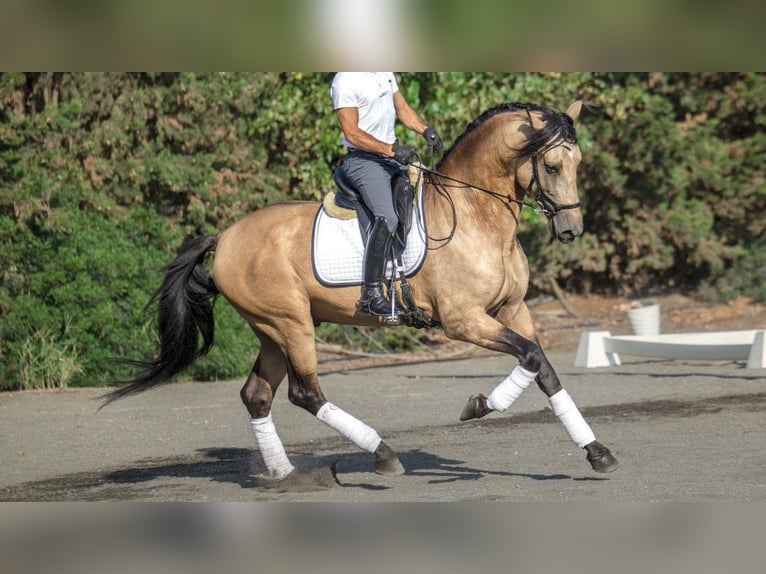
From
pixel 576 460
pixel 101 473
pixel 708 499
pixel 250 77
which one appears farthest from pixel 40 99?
pixel 708 499

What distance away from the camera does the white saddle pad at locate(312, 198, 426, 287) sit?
7898 mm

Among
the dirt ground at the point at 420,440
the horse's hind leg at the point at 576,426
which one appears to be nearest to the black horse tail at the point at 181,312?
the dirt ground at the point at 420,440

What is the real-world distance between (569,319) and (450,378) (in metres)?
5.37

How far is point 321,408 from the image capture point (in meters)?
8.05

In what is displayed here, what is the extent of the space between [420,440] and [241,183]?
22.4 feet

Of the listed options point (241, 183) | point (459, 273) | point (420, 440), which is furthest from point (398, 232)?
point (241, 183)

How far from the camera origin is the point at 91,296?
1382 cm

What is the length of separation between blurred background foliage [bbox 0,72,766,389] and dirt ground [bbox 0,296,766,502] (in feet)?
2.94

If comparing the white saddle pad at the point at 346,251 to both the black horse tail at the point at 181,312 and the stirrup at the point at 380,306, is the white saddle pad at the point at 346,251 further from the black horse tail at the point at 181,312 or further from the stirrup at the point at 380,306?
the black horse tail at the point at 181,312

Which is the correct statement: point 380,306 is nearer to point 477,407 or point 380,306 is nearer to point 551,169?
point 477,407

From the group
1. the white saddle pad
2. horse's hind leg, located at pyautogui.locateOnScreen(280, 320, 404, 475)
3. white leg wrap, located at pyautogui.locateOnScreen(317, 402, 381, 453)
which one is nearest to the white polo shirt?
the white saddle pad

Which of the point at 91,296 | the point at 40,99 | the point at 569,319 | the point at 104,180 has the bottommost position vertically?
the point at 569,319

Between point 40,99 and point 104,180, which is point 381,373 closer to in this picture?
point 104,180

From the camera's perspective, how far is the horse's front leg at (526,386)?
750cm
